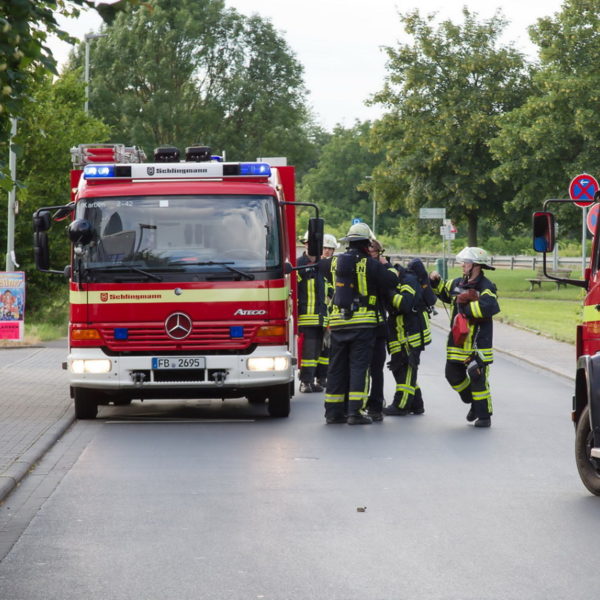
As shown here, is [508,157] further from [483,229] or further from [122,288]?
[122,288]

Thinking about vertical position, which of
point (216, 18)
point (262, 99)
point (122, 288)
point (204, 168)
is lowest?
point (122, 288)

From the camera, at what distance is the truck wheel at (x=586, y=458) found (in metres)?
8.58

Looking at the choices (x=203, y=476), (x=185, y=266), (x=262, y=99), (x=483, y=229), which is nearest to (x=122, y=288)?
(x=185, y=266)

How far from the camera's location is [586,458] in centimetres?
871

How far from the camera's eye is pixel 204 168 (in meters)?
13.2

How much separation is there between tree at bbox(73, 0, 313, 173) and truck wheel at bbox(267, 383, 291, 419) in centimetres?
5268

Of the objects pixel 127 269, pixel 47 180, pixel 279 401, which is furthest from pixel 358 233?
pixel 47 180

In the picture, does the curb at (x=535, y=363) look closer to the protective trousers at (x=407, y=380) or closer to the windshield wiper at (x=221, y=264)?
the protective trousers at (x=407, y=380)

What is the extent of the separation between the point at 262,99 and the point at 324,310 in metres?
51.9

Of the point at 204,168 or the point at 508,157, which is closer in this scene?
the point at 204,168

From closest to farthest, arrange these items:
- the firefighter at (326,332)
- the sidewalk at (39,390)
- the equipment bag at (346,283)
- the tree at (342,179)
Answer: the sidewalk at (39,390)
the equipment bag at (346,283)
the firefighter at (326,332)
the tree at (342,179)

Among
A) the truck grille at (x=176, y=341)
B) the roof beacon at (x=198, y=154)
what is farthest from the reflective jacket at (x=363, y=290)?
the roof beacon at (x=198, y=154)

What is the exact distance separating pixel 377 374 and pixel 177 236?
7.59 feet

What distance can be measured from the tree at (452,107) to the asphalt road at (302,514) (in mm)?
37674
